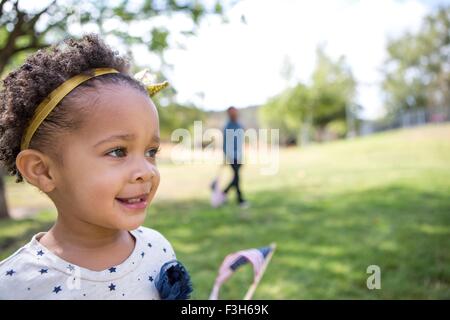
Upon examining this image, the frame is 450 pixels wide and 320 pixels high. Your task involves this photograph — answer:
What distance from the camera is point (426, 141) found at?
20328 mm

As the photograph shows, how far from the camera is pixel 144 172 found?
5.02ft

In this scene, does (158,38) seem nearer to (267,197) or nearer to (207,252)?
(207,252)

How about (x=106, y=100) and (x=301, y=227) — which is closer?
(x=106, y=100)

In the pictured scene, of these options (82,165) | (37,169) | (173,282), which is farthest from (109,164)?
(173,282)

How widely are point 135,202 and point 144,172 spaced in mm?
127

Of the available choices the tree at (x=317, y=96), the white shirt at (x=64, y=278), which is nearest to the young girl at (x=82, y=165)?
the white shirt at (x=64, y=278)

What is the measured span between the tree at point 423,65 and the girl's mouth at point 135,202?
1890 inches

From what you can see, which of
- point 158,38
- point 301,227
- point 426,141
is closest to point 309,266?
point 301,227

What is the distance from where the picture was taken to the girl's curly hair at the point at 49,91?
154 centimetres

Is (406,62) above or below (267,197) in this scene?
above

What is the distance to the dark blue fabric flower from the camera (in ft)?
5.48

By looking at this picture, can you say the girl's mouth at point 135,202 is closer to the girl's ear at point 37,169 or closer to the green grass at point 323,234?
the girl's ear at point 37,169

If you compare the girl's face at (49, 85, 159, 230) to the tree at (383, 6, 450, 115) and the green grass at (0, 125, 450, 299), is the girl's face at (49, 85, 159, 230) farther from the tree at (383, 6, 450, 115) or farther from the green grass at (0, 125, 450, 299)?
the tree at (383, 6, 450, 115)
